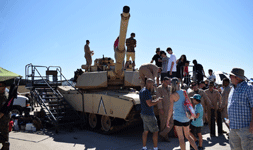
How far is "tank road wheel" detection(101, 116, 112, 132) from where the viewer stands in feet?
27.4

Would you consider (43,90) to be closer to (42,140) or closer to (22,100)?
(22,100)

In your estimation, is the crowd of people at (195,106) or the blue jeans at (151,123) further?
the blue jeans at (151,123)

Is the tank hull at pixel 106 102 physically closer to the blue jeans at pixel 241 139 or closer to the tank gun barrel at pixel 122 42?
the tank gun barrel at pixel 122 42

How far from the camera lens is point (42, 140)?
24.9 feet

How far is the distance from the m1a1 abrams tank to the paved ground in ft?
1.85

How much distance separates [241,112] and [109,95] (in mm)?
5049

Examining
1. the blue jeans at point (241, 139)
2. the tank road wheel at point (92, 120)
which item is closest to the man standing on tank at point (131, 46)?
the tank road wheel at point (92, 120)

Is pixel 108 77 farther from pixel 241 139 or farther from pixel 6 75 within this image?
pixel 241 139

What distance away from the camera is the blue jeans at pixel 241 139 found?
3.45 metres

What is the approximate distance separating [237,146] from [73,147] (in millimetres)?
4652

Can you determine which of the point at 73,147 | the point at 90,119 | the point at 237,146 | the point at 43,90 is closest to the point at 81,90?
the point at 90,119

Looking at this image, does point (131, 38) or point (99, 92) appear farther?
point (131, 38)

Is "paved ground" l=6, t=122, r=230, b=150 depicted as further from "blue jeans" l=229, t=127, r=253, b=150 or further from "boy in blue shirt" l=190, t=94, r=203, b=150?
"blue jeans" l=229, t=127, r=253, b=150

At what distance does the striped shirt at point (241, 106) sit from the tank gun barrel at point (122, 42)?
3.29m
